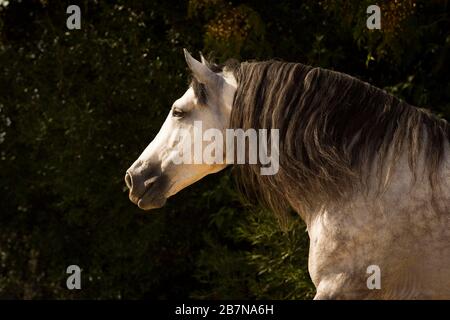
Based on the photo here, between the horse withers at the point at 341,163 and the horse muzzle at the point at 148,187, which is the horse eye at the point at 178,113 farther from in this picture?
the horse muzzle at the point at 148,187

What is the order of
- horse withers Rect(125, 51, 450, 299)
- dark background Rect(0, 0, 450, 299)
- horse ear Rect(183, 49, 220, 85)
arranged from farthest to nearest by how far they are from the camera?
1. dark background Rect(0, 0, 450, 299)
2. horse ear Rect(183, 49, 220, 85)
3. horse withers Rect(125, 51, 450, 299)

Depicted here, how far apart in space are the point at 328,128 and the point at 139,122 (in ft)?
13.9

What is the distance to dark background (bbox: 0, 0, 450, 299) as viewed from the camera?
23.6ft

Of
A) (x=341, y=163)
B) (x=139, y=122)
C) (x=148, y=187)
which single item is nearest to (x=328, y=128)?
(x=341, y=163)

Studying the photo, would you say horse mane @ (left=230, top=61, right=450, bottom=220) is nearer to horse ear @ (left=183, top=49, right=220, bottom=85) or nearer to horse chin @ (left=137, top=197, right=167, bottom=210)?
horse ear @ (left=183, top=49, right=220, bottom=85)

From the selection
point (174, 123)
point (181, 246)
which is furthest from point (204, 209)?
point (174, 123)

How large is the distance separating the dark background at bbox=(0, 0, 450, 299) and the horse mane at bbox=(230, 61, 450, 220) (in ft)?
9.72

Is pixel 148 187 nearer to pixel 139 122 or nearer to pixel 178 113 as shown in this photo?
pixel 178 113

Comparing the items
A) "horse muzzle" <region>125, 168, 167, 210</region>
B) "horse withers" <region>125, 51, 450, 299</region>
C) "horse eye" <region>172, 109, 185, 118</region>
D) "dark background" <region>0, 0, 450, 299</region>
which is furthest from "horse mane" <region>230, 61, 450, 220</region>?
"dark background" <region>0, 0, 450, 299</region>

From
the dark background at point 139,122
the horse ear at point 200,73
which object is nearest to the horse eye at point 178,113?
the horse ear at point 200,73

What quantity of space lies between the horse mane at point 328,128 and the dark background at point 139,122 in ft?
9.72

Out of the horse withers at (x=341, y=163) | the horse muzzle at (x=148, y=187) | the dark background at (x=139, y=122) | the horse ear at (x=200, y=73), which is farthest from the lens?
the dark background at (x=139, y=122)

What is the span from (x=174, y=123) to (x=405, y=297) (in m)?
1.15

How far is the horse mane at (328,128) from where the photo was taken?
3773 millimetres
